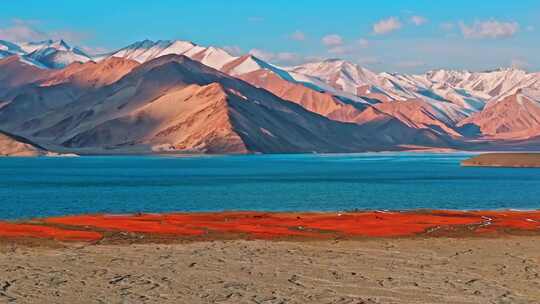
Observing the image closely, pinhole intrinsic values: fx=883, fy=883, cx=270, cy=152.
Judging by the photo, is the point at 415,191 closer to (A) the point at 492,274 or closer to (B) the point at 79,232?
(B) the point at 79,232

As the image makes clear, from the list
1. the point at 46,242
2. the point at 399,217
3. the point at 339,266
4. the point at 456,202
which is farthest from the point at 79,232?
the point at 456,202

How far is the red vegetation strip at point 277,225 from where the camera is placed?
4572 centimetres

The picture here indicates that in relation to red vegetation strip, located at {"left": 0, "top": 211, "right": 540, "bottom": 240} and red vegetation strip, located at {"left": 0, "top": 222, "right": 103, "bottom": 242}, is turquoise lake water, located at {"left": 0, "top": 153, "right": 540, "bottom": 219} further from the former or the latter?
red vegetation strip, located at {"left": 0, "top": 222, "right": 103, "bottom": 242}

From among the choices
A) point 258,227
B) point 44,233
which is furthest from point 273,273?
point 258,227

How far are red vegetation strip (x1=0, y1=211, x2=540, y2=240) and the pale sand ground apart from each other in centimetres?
483

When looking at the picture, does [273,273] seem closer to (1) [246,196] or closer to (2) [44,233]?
(2) [44,233]

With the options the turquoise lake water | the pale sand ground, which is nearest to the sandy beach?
the pale sand ground

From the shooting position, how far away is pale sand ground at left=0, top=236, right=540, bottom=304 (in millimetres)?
26703

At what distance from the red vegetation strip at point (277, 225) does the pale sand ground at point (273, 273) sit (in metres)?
4.83

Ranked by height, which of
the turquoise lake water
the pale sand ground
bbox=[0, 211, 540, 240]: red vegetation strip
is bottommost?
the turquoise lake water

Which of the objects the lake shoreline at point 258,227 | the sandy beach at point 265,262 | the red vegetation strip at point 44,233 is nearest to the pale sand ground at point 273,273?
the sandy beach at point 265,262

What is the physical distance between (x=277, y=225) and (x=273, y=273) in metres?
20.8

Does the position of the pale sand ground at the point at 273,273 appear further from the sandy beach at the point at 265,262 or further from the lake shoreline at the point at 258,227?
the lake shoreline at the point at 258,227

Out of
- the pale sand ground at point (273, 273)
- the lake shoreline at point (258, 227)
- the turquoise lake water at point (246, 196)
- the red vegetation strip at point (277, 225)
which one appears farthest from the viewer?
the turquoise lake water at point (246, 196)
